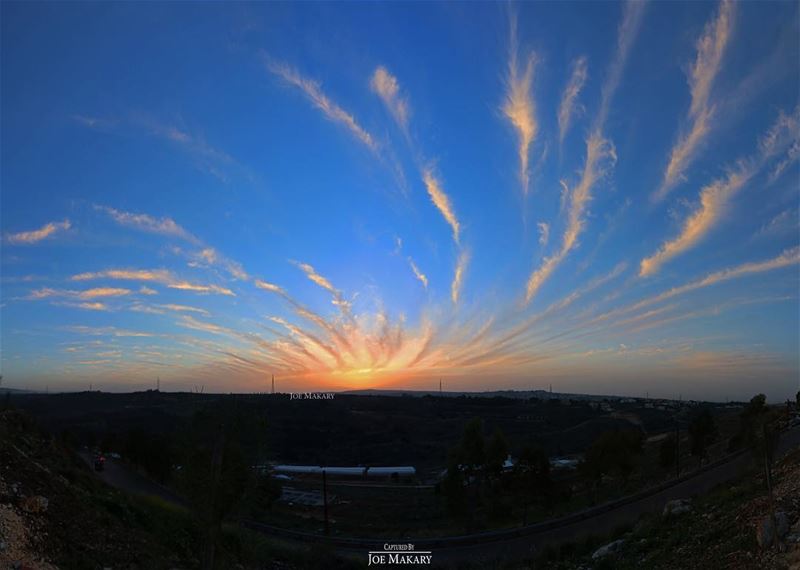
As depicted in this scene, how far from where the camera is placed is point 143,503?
29.2 meters

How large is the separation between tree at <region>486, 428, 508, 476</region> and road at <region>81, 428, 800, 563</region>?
7.82 metres

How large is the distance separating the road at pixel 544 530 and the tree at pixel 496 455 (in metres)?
7.82

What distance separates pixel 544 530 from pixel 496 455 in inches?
405

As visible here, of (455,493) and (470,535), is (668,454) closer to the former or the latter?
(455,493)

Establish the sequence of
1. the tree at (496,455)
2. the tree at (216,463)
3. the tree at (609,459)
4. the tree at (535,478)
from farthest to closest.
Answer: the tree at (609,459) → the tree at (496,455) → the tree at (535,478) → the tree at (216,463)

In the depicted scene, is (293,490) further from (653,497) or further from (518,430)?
(518,430)

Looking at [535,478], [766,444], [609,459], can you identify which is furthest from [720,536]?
[609,459]

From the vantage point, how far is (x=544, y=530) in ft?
119

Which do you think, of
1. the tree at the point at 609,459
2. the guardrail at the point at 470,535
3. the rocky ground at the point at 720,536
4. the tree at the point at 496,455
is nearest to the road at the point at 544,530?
the guardrail at the point at 470,535

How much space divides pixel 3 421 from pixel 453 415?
122 meters

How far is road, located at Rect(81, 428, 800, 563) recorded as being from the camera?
1261 inches

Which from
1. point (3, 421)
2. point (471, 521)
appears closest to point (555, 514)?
point (471, 521)

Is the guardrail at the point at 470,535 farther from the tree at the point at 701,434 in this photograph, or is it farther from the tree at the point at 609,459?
the tree at the point at 701,434

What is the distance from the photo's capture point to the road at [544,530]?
1261 inches
